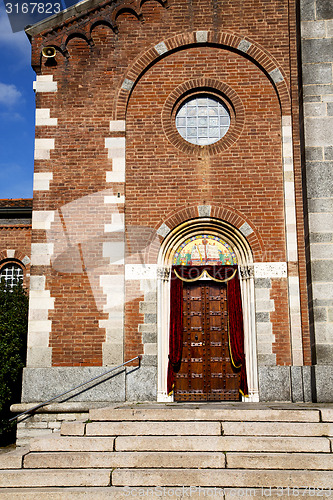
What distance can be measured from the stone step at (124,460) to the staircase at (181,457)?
0.01 metres

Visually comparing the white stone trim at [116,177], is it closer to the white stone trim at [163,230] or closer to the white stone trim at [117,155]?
the white stone trim at [117,155]

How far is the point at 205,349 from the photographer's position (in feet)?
41.2

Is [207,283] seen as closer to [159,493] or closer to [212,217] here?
[212,217]

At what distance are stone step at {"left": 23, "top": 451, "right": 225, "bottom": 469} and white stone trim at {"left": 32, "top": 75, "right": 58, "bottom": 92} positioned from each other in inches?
337

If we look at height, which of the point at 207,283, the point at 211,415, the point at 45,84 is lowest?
the point at 211,415

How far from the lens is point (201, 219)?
1277cm

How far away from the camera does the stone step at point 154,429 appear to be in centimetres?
866

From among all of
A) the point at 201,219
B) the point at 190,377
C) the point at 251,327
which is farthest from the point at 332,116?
the point at 190,377

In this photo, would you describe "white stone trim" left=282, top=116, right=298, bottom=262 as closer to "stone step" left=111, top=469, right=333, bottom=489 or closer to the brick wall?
the brick wall

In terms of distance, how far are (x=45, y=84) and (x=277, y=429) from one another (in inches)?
373

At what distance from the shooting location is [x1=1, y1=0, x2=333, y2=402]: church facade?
12086 mm

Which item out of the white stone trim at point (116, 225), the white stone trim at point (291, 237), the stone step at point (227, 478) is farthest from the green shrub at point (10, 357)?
the white stone trim at point (291, 237)

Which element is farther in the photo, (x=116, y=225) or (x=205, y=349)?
(x=116, y=225)

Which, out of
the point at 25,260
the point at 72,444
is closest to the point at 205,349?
the point at 72,444
